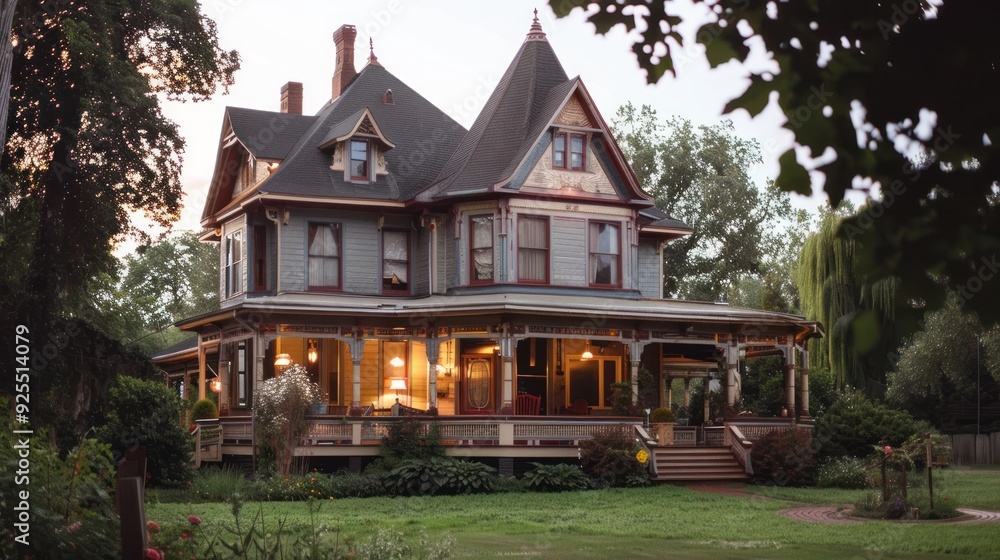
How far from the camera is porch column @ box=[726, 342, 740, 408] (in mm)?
31234

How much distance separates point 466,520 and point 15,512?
1162 centimetres

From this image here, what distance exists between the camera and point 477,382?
3291cm

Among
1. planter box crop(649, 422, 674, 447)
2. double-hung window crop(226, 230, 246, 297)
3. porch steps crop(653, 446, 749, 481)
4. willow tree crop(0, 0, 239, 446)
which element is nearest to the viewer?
willow tree crop(0, 0, 239, 446)

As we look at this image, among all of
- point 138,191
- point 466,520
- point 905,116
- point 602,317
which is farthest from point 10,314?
point 905,116

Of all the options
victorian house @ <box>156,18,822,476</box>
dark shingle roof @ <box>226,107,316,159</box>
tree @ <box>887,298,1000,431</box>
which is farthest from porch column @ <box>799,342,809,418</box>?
dark shingle roof @ <box>226,107,316,159</box>

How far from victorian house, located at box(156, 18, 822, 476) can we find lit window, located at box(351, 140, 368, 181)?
45 mm

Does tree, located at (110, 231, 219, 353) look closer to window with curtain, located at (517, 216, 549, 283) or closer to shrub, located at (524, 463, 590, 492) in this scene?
window with curtain, located at (517, 216, 549, 283)

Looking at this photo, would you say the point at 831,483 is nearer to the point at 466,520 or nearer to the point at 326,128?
the point at 466,520

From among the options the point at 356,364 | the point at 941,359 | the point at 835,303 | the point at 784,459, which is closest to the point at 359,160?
the point at 356,364

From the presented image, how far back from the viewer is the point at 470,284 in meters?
32.2

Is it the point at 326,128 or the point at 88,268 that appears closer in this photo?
the point at 88,268

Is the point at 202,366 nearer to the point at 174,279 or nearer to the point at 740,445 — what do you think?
the point at 740,445

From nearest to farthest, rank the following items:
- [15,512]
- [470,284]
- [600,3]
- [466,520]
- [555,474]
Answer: [600,3], [15,512], [466,520], [555,474], [470,284]

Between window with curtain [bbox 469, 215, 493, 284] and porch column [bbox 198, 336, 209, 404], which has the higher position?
window with curtain [bbox 469, 215, 493, 284]
